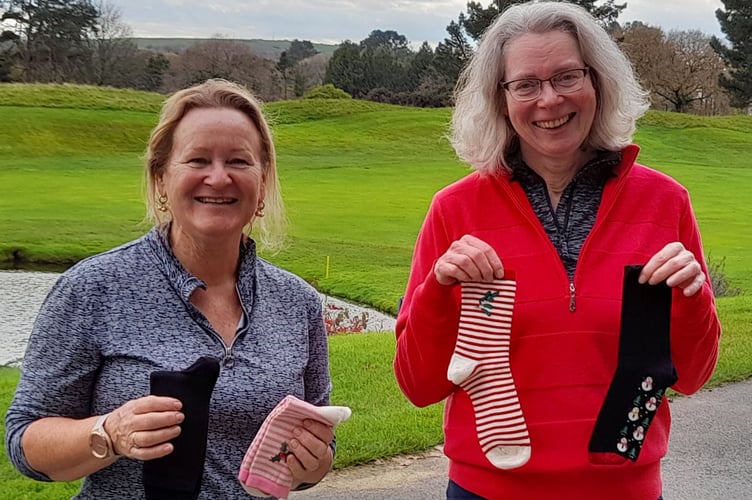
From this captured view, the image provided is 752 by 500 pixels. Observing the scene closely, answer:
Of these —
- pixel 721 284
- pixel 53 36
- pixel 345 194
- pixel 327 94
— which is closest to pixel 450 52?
pixel 327 94

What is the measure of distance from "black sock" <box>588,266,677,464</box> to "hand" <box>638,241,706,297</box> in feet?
0.13

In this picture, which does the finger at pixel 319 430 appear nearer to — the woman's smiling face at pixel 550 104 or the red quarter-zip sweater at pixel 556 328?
the red quarter-zip sweater at pixel 556 328

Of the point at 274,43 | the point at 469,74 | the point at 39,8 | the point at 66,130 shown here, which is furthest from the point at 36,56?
the point at 274,43

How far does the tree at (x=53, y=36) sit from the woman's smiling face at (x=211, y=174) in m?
49.5

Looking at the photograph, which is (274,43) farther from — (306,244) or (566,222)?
(566,222)

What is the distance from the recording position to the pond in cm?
953

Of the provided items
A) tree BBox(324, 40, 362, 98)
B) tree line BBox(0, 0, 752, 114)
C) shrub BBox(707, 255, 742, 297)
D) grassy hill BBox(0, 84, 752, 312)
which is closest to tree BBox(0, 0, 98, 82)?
tree line BBox(0, 0, 752, 114)

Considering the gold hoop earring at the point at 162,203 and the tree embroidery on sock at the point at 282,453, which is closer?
the tree embroidery on sock at the point at 282,453

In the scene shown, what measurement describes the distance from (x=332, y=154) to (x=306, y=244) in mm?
19005

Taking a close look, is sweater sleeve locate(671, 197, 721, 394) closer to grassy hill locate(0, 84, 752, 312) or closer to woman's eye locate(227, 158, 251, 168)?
woman's eye locate(227, 158, 251, 168)

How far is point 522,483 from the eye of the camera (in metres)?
2.19

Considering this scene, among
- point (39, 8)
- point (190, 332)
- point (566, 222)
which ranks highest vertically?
point (39, 8)

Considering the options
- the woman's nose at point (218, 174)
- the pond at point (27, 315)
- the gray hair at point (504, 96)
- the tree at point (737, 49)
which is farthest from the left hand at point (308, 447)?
the tree at point (737, 49)

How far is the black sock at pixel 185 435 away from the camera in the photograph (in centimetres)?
189
